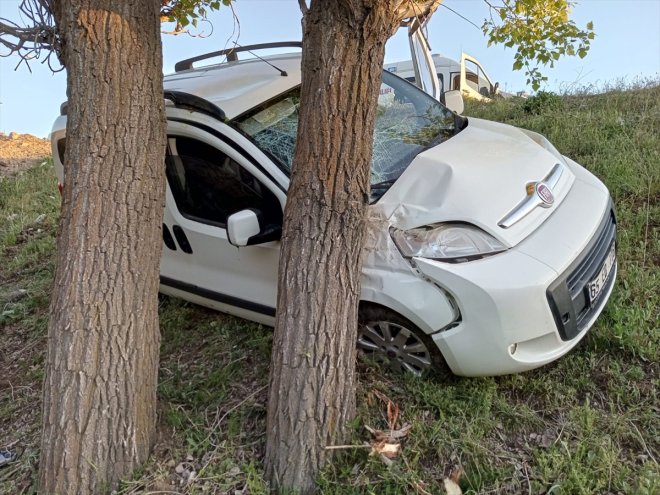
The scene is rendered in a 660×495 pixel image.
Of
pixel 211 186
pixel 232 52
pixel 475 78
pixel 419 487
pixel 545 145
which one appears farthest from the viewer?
pixel 475 78

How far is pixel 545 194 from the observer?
2688mm

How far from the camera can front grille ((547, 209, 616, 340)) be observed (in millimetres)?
2318

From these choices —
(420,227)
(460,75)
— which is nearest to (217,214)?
(420,227)

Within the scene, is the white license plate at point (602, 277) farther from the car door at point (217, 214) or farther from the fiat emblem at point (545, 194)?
the car door at point (217, 214)

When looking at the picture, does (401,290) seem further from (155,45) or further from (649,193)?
(649,193)

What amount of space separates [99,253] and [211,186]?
1000mm

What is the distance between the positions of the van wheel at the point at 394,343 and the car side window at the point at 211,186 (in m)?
0.72

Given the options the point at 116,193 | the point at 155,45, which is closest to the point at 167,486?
the point at 116,193

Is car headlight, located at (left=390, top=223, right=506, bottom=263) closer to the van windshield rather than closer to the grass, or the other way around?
the van windshield

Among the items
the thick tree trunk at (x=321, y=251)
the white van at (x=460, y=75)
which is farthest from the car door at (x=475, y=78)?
the thick tree trunk at (x=321, y=251)

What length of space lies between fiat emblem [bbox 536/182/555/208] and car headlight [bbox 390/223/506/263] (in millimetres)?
432

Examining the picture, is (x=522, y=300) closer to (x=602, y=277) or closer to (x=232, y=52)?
(x=602, y=277)

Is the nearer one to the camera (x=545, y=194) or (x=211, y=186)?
(x=545, y=194)

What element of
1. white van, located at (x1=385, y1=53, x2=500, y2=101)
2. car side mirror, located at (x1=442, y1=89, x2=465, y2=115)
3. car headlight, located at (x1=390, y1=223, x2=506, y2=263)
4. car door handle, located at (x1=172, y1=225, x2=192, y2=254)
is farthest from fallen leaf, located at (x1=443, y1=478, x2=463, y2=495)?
white van, located at (x1=385, y1=53, x2=500, y2=101)
